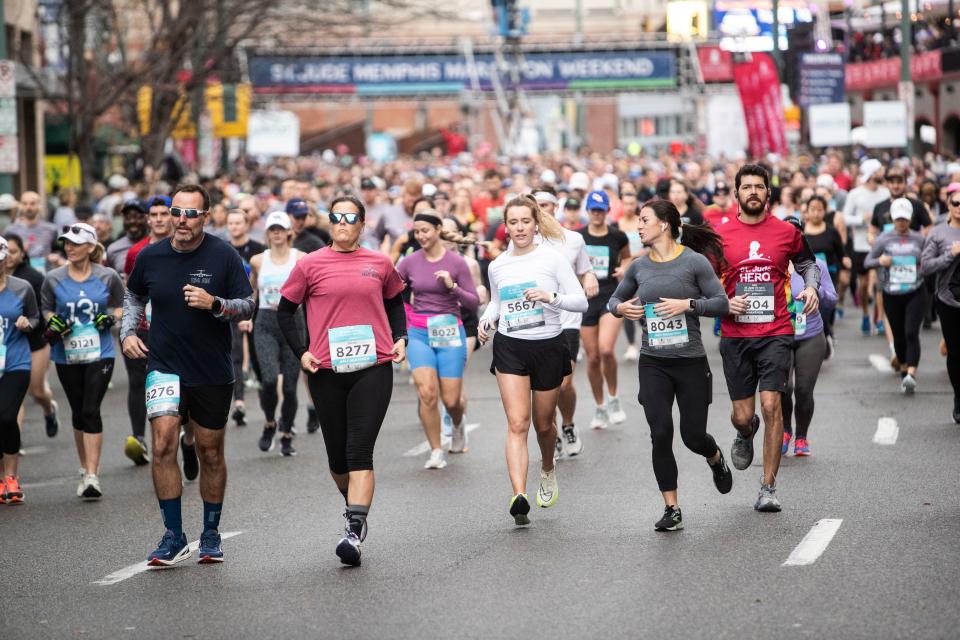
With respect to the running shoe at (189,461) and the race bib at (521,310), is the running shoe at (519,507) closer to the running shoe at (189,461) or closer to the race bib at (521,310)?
the race bib at (521,310)

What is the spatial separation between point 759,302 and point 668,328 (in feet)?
2.68

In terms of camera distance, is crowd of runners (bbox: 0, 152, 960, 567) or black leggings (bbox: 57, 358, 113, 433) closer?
crowd of runners (bbox: 0, 152, 960, 567)

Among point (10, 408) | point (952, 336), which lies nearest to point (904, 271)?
Answer: point (952, 336)

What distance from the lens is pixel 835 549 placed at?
8.81 m

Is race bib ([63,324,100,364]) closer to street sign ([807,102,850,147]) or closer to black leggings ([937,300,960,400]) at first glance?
black leggings ([937,300,960,400])

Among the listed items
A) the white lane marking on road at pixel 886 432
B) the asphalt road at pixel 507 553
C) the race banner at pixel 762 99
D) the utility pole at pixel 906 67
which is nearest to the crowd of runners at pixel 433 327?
the asphalt road at pixel 507 553

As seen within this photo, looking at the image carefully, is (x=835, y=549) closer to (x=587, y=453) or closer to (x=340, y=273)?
(x=340, y=273)

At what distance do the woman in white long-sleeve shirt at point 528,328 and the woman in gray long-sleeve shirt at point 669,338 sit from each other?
1.36ft

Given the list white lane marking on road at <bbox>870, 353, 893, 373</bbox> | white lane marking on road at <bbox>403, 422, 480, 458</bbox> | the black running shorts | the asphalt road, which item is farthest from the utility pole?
the black running shorts

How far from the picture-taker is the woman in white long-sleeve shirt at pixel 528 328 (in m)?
9.93

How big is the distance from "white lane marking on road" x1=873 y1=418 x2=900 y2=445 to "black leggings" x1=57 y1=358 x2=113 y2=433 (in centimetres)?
562

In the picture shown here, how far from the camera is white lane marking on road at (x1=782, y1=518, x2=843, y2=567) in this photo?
8.55 metres

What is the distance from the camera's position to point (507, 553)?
29.6 ft

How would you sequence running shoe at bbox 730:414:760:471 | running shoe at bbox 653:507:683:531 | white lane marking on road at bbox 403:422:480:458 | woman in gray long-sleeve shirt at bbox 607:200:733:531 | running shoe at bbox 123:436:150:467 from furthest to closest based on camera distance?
white lane marking on road at bbox 403:422:480:458 < running shoe at bbox 123:436:150:467 < running shoe at bbox 730:414:760:471 < woman in gray long-sleeve shirt at bbox 607:200:733:531 < running shoe at bbox 653:507:683:531
